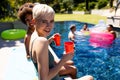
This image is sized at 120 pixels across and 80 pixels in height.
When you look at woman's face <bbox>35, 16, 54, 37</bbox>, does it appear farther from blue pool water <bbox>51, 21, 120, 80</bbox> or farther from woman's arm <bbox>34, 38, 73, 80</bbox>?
blue pool water <bbox>51, 21, 120, 80</bbox>

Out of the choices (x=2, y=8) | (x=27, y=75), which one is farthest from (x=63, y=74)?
(x=2, y=8)

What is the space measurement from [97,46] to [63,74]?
7.52m

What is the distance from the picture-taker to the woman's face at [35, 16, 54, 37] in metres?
2.61

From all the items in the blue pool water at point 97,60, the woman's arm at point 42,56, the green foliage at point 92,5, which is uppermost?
the woman's arm at point 42,56

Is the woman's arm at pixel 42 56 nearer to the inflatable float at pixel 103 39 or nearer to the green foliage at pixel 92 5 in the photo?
the inflatable float at pixel 103 39

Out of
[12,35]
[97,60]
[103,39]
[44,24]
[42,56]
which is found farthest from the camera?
[103,39]

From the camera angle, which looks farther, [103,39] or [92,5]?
[92,5]

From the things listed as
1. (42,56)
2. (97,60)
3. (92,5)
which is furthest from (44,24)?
(92,5)

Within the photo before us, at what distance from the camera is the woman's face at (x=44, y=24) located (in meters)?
2.61

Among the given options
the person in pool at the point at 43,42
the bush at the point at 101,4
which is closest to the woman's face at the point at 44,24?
the person in pool at the point at 43,42

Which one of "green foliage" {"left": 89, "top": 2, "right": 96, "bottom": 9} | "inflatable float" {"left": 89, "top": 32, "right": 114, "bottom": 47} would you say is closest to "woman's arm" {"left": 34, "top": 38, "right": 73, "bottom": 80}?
"inflatable float" {"left": 89, "top": 32, "right": 114, "bottom": 47}

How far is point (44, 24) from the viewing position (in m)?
2.64

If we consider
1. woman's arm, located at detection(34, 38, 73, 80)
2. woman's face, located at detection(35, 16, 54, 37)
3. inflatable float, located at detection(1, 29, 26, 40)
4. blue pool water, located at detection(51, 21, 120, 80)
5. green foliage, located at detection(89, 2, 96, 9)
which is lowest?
green foliage, located at detection(89, 2, 96, 9)

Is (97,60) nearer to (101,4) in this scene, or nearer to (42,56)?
(42,56)
